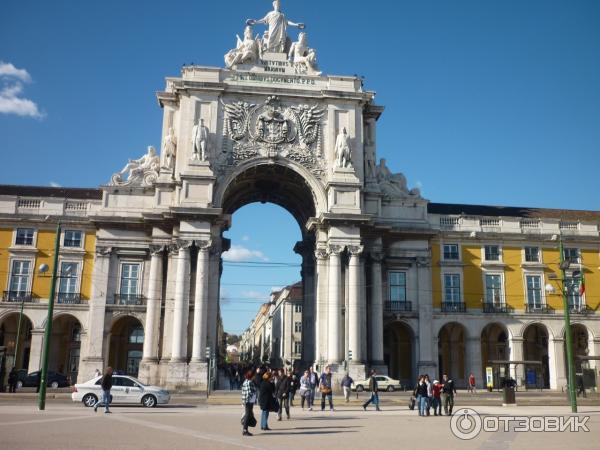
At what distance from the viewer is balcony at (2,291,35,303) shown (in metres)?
46.2

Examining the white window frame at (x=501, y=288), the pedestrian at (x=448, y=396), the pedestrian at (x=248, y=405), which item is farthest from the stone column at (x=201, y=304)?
the pedestrian at (x=248, y=405)

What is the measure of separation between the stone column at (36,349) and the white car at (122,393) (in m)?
18.1

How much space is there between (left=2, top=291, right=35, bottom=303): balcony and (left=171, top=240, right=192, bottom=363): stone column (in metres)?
11.6

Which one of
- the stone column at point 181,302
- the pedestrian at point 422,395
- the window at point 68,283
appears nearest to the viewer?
the pedestrian at point 422,395

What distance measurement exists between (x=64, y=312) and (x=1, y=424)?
29062mm

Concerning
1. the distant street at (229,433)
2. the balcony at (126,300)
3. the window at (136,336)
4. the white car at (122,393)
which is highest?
the balcony at (126,300)

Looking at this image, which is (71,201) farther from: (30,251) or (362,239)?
(362,239)

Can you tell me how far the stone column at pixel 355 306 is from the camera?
4347cm

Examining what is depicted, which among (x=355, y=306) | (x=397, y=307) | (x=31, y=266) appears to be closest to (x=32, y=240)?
(x=31, y=266)

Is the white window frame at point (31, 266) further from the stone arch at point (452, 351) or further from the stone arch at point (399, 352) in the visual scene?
the stone arch at point (452, 351)

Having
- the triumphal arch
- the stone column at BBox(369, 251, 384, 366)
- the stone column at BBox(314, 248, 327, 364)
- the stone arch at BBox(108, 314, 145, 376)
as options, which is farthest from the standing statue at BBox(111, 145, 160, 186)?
the stone column at BBox(369, 251, 384, 366)

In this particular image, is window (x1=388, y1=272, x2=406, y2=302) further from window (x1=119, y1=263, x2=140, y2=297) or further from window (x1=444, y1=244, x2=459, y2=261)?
window (x1=119, y1=263, x2=140, y2=297)

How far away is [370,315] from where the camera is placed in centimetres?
4650

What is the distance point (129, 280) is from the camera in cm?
4653
